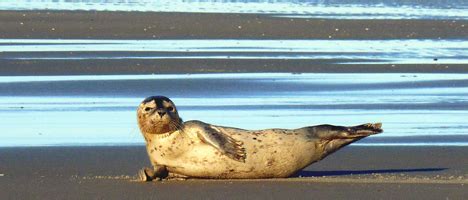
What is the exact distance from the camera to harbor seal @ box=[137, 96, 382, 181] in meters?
8.72

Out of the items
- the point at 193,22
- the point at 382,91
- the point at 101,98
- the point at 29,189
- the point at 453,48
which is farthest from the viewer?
the point at 193,22

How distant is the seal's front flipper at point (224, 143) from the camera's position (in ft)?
28.4

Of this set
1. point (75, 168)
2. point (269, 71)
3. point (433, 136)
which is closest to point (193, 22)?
point (269, 71)

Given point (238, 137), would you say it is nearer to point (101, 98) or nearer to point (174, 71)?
point (101, 98)

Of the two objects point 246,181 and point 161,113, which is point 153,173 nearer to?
point 161,113

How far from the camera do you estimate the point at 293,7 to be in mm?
38938

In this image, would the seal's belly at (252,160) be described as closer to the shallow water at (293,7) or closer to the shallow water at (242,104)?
the shallow water at (242,104)

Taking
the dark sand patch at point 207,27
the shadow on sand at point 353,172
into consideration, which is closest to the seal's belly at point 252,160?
the shadow on sand at point 353,172

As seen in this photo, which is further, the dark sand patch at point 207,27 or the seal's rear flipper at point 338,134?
the dark sand patch at point 207,27

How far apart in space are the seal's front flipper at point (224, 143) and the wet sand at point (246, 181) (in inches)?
7.0

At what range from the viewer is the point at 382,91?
640 inches

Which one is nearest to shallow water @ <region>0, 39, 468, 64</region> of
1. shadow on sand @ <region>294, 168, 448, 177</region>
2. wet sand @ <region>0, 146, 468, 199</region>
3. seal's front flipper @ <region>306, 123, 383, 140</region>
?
wet sand @ <region>0, 146, 468, 199</region>

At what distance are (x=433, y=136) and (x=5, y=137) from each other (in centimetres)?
364

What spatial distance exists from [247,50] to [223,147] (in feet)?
48.2
